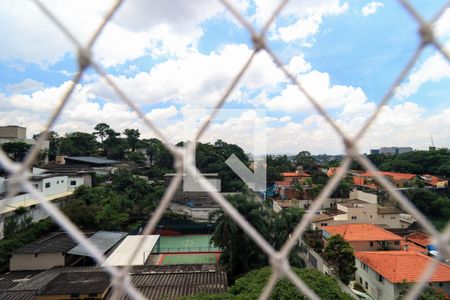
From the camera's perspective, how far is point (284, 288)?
12.4 ft

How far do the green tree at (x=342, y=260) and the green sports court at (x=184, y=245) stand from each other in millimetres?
2966

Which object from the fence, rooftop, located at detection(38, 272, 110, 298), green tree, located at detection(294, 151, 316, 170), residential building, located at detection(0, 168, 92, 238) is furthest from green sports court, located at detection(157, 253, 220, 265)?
green tree, located at detection(294, 151, 316, 170)

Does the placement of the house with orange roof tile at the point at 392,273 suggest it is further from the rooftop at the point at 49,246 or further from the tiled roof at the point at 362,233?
the rooftop at the point at 49,246

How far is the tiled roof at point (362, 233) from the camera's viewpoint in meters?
7.41

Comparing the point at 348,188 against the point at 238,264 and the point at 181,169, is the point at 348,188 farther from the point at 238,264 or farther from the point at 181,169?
the point at 181,169

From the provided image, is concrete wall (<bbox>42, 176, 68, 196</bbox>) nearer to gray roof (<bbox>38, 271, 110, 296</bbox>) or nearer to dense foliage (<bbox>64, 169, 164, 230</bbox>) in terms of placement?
dense foliage (<bbox>64, 169, 164, 230</bbox>)

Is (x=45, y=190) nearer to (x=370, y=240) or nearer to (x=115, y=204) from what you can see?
(x=115, y=204)

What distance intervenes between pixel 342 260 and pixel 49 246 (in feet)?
19.4

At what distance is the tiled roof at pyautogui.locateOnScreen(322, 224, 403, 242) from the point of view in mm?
7414

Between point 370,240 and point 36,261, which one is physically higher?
point 370,240

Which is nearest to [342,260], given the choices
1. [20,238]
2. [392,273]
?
[392,273]

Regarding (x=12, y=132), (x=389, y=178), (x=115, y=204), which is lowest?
(x=115, y=204)

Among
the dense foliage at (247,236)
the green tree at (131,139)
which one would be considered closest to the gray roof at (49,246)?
the dense foliage at (247,236)

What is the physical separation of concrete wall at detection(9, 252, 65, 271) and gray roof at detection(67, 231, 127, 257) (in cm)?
26
